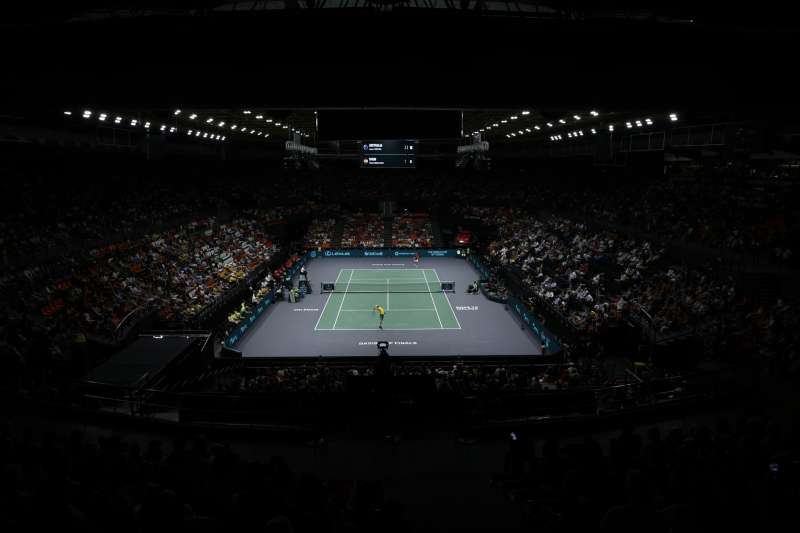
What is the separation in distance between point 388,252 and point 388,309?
18.2 meters

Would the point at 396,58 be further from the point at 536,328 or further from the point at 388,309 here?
the point at 388,309

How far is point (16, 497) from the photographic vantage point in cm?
431

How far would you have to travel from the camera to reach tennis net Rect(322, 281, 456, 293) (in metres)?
31.8

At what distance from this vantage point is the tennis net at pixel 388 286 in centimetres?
3177

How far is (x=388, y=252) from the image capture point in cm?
4609

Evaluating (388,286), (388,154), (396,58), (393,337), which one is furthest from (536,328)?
(396,58)

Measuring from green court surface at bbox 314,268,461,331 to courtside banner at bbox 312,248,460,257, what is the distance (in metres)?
9.36

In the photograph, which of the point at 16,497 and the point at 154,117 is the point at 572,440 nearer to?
the point at 16,497

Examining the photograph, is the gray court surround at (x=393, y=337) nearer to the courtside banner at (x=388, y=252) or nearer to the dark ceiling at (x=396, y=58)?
the dark ceiling at (x=396, y=58)

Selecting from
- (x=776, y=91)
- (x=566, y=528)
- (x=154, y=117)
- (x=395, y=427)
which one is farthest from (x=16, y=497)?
(x=154, y=117)

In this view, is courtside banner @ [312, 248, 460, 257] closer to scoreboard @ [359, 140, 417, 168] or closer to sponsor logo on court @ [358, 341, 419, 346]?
sponsor logo on court @ [358, 341, 419, 346]

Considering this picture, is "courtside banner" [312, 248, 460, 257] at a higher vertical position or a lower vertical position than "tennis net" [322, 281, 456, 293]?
higher

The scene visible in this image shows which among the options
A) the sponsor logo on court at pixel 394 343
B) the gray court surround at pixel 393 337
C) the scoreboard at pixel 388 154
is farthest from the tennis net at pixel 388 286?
the scoreboard at pixel 388 154

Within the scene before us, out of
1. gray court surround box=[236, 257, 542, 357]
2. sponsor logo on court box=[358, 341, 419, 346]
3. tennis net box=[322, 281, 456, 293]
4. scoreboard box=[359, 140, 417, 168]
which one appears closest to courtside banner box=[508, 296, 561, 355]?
gray court surround box=[236, 257, 542, 357]
